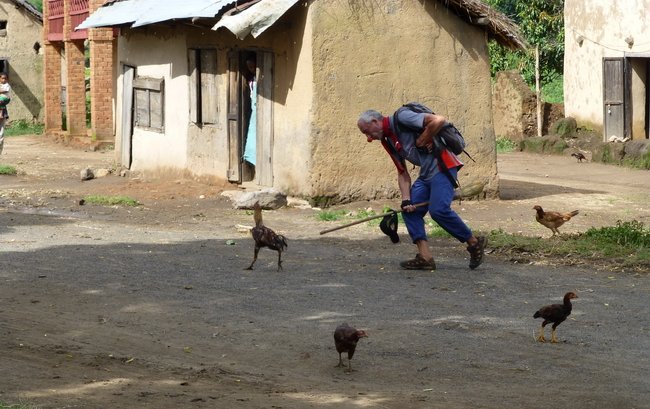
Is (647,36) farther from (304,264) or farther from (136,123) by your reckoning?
(304,264)

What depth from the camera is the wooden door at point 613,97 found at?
75.5 feet

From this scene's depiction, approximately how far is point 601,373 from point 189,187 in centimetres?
1120

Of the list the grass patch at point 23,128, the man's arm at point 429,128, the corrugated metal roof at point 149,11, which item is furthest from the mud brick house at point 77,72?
the man's arm at point 429,128

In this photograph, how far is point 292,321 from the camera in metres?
7.93

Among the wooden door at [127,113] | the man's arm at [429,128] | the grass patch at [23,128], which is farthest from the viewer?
the grass patch at [23,128]

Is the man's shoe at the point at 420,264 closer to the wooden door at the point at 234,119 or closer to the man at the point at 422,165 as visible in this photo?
the man at the point at 422,165

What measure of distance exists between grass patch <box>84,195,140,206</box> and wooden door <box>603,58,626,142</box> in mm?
11042

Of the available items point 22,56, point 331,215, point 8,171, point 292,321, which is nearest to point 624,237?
point 331,215

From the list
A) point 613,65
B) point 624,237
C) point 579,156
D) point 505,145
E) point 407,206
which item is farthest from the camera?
point 505,145

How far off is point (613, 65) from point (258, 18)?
35.2 feet

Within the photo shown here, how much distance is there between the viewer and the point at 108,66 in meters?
26.2

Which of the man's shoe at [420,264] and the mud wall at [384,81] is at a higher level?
the mud wall at [384,81]

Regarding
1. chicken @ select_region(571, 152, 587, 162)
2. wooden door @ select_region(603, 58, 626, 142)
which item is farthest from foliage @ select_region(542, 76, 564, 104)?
chicken @ select_region(571, 152, 587, 162)

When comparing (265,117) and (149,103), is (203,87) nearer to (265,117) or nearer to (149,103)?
(265,117)
